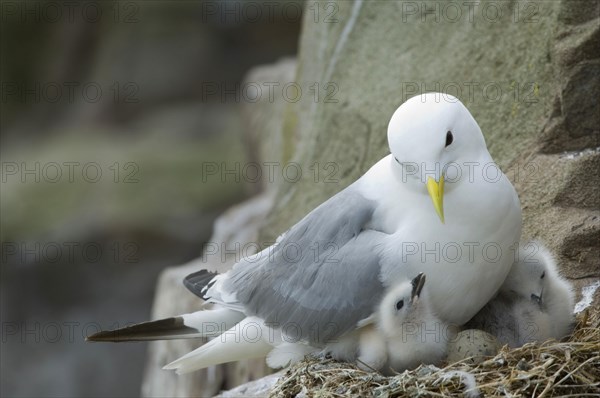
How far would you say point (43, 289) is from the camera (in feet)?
33.6

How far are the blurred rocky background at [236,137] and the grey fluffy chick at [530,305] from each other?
0.88 ft

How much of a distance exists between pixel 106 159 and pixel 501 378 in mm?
8654

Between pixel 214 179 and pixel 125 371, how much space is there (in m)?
2.29

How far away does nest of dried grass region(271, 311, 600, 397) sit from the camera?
9.20 ft

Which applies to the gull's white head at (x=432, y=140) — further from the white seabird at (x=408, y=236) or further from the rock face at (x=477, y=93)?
the rock face at (x=477, y=93)

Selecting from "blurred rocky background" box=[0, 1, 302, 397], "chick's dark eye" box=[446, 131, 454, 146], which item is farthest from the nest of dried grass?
"blurred rocky background" box=[0, 1, 302, 397]

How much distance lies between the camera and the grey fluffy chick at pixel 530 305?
10.8ft

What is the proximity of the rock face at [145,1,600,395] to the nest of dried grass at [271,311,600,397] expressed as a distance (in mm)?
793

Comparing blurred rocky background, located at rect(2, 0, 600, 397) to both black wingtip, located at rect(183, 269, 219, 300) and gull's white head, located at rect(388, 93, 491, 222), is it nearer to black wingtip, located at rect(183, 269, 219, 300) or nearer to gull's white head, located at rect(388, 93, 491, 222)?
gull's white head, located at rect(388, 93, 491, 222)

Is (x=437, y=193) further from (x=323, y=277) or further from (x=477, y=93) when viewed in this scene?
(x=477, y=93)

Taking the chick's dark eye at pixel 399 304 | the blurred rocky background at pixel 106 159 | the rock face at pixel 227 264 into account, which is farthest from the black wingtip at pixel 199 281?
the blurred rocky background at pixel 106 159

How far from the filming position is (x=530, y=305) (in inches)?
131

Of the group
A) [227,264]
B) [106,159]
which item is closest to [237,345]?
[227,264]

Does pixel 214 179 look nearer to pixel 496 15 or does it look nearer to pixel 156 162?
pixel 156 162
